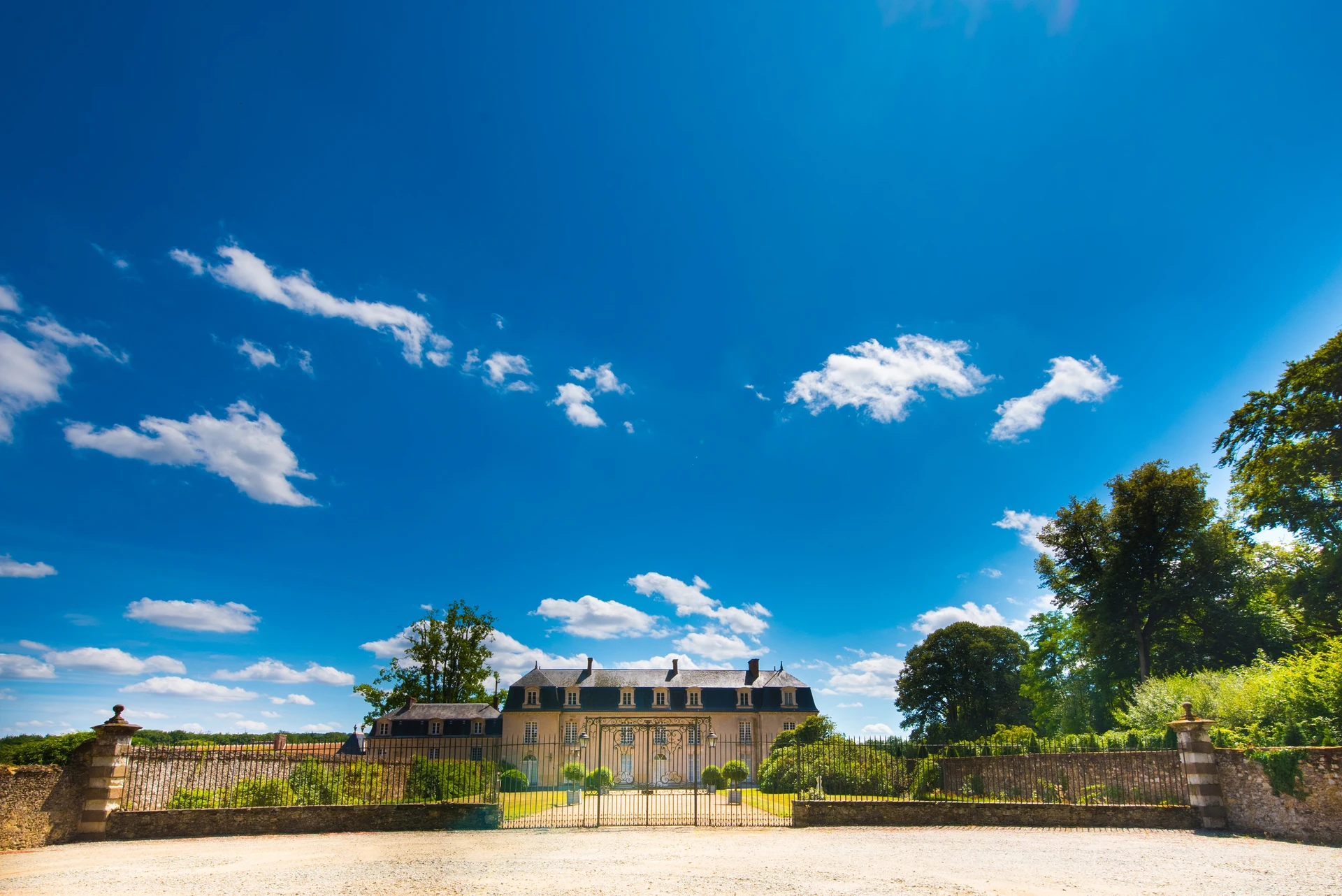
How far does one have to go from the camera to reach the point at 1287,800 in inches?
537

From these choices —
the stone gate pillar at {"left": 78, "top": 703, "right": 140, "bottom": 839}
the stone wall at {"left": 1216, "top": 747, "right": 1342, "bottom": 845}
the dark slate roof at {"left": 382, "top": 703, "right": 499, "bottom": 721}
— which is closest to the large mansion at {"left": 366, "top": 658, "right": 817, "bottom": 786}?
the dark slate roof at {"left": 382, "top": 703, "right": 499, "bottom": 721}

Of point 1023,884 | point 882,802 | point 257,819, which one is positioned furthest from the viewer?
point 882,802

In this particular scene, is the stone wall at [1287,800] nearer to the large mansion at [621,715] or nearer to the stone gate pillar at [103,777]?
the stone gate pillar at [103,777]

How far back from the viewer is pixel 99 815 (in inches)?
578

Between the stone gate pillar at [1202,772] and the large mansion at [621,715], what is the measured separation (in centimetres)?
2847

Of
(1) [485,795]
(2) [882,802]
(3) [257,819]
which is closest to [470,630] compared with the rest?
(1) [485,795]

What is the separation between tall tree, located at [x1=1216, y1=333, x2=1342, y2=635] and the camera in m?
23.0

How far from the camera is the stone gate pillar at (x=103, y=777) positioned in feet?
48.1

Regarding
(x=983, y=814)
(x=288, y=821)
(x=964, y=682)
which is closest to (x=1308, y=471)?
(x=983, y=814)

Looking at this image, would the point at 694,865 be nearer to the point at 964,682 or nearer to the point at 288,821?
the point at 288,821

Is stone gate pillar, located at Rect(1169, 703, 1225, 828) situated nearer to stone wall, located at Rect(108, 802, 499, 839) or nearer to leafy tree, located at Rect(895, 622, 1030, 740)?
stone wall, located at Rect(108, 802, 499, 839)

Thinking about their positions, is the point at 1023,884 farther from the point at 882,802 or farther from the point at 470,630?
the point at 470,630

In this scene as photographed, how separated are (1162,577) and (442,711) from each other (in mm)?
36479

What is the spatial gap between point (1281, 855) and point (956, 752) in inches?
634
